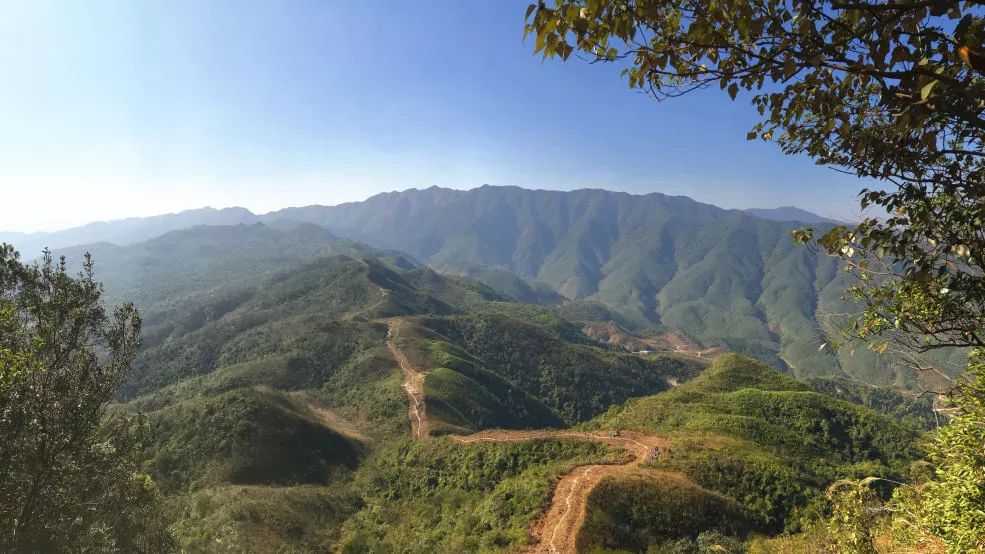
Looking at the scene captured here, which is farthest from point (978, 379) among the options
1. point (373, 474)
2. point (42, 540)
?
point (373, 474)

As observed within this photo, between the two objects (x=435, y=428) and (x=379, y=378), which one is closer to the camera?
(x=435, y=428)

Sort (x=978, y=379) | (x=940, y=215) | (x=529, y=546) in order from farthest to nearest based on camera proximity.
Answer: (x=529, y=546)
(x=978, y=379)
(x=940, y=215)

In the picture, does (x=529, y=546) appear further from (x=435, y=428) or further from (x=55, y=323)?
(x=435, y=428)

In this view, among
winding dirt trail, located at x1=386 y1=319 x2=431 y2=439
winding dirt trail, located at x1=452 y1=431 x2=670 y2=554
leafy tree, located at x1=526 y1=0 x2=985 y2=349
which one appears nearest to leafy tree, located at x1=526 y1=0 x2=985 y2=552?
leafy tree, located at x1=526 y1=0 x2=985 y2=349

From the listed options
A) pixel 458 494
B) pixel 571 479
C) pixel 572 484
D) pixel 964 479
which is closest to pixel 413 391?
pixel 458 494

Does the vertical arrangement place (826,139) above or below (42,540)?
above

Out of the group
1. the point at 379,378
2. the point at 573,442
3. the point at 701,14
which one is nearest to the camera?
the point at 701,14

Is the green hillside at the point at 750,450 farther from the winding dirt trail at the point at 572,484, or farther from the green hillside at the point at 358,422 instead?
the green hillside at the point at 358,422

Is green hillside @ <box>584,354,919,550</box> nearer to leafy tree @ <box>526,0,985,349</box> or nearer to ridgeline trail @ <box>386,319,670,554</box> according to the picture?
ridgeline trail @ <box>386,319,670,554</box>
